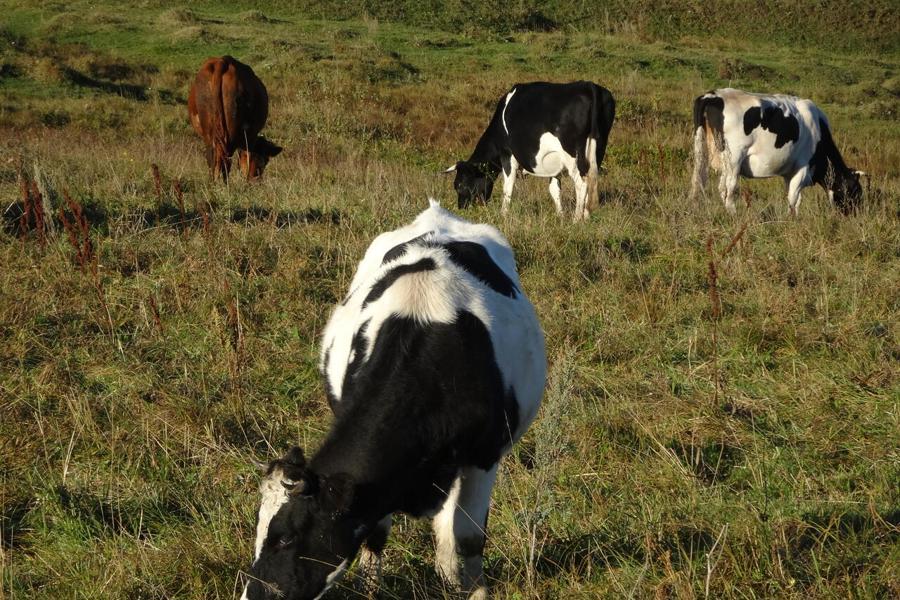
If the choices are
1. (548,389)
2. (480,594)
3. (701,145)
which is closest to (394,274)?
(480,594)

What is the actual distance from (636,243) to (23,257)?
498 centimetres

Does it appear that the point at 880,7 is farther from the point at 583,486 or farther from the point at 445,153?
the point at 583,486

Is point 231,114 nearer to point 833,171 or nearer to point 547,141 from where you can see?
point 547,141

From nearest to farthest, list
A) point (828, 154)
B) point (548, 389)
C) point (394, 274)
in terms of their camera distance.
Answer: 1. point (394, 274)
2. point (548, 389)
3. point (828, 154)

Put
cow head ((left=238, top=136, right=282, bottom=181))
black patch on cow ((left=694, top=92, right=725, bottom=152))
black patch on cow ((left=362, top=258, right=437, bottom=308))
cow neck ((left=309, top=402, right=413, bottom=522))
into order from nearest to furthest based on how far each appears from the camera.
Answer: cow neck ((left=309, top=402, right=413, bottom=522))
black patch on cow ((left=362, top=258, right=437, bottom=308))
cow head ((left=238, top=136, right=282, bottom=181))
black patch on cow ((left=694, top=92, right=725, bottom=152))

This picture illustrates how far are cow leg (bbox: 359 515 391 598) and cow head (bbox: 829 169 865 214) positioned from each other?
947 cm

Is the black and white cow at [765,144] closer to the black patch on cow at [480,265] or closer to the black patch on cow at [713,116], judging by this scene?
the black patch on cow at [713,116]

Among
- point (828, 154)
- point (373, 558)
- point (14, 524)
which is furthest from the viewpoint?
point (828, 154)

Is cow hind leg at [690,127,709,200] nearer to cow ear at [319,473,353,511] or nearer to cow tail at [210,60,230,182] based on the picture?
cow tail at [210,60,230,182]

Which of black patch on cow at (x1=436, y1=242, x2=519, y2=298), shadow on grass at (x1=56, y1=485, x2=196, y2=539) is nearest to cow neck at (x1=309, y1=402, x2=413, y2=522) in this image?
black patch on cow at (x1=436, y1=242, x2=519, y2=298)

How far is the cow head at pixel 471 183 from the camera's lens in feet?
35.8

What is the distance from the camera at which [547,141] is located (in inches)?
411

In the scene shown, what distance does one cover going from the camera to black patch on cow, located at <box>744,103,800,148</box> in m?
11.0

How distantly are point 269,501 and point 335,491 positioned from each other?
0.20 metres
